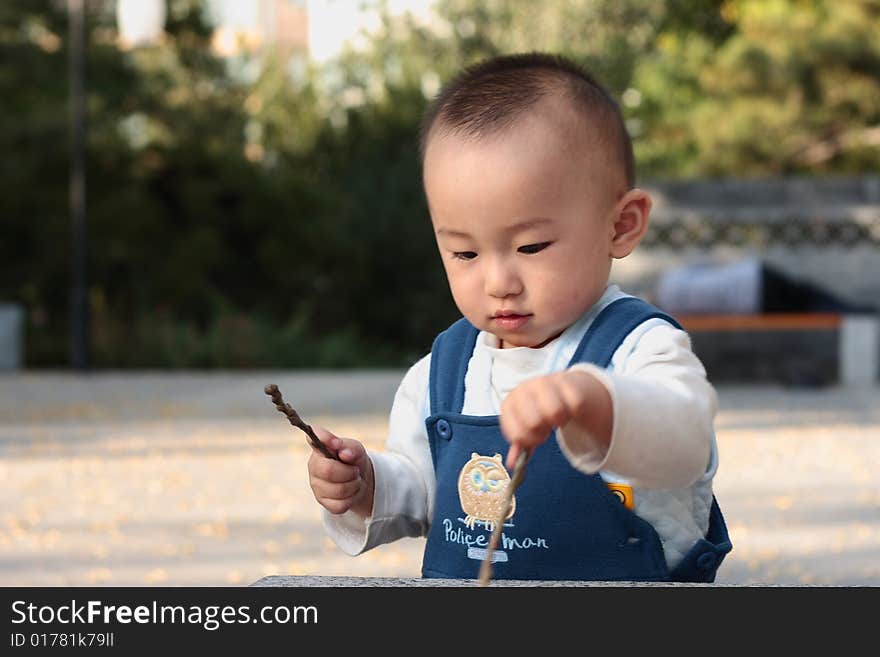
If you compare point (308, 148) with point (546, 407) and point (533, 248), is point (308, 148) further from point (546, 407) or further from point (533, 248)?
point (546, 407)

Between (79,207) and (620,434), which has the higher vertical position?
(620,434)

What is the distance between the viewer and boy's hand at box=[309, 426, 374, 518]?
5.87ft

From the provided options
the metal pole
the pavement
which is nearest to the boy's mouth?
the pavement

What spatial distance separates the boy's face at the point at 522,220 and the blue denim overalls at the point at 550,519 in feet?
0.38

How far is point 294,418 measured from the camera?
4.88 feet

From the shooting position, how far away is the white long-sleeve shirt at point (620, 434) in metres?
1.45

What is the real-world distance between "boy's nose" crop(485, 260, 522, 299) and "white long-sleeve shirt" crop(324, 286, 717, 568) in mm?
168

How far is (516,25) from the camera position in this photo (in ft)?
71.7

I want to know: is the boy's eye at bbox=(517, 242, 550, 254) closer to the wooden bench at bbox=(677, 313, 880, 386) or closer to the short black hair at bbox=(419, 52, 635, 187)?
the short black hair at bbox=(419, 52, 635, 187)

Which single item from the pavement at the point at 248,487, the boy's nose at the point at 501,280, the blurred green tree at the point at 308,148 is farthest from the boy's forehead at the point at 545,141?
the blurred green tree at the point at 308,148

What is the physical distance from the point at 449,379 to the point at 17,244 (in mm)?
17782

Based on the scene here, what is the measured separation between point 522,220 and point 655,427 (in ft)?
1.07

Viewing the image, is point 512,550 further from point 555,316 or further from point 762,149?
point 762,149

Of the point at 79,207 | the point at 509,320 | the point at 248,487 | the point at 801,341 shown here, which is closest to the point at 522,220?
the point at 509,320
